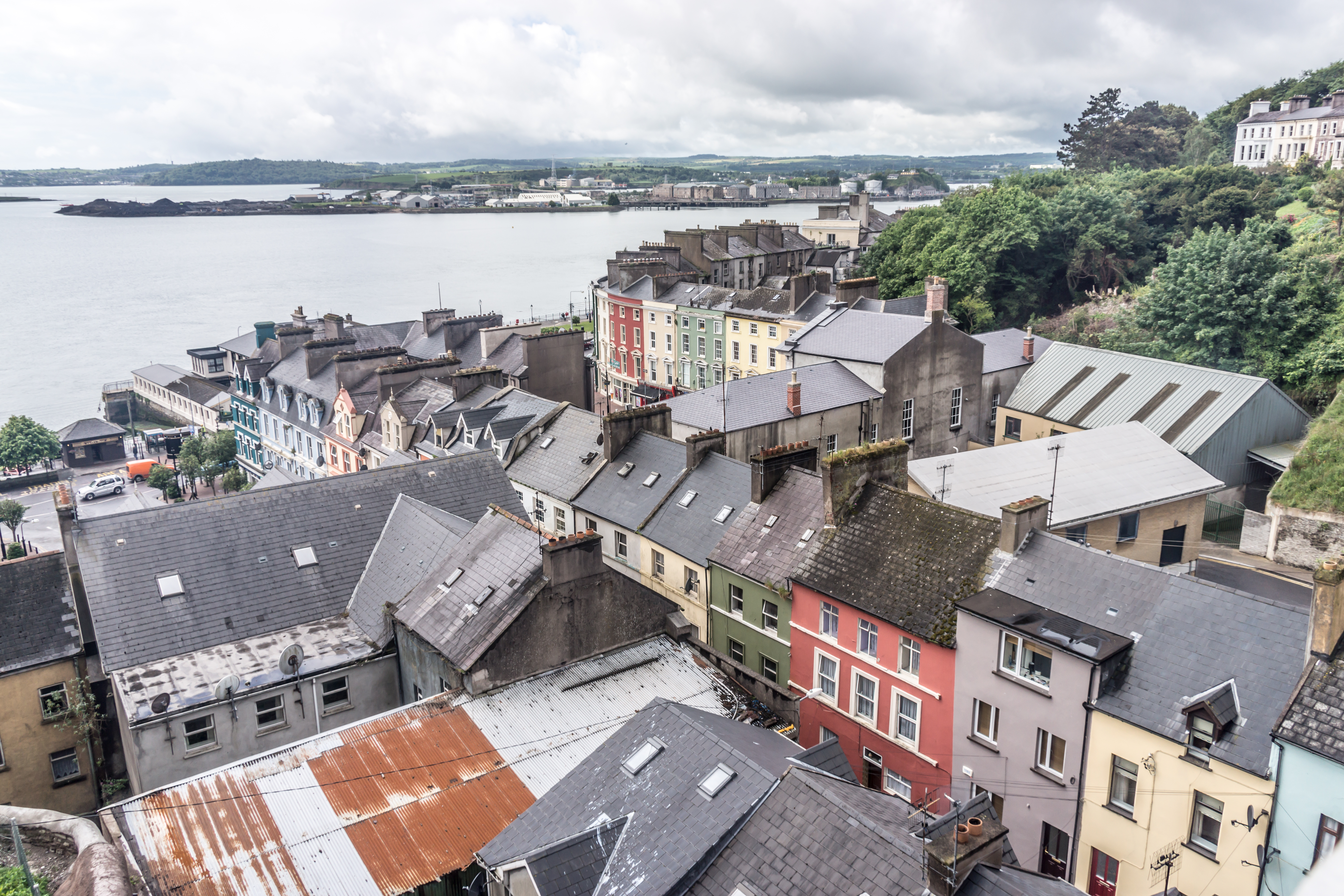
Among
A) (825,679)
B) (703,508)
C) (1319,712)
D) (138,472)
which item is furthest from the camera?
(138,472)

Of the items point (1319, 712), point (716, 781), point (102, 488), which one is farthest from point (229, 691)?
point (102, 488)

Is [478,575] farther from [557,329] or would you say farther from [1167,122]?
[1167,122]

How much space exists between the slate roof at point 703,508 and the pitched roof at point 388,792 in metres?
5.99

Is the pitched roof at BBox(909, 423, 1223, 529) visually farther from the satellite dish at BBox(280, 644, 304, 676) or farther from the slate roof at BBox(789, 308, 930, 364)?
the satellite dish at BBox(280, 644, 304, 676)

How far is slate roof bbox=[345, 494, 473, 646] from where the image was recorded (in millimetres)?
24984

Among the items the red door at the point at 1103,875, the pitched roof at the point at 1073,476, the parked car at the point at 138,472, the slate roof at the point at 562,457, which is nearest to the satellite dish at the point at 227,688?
the slate roof at the point at 562,457

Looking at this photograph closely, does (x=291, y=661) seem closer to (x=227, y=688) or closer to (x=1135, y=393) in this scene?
(x=227, y=688)

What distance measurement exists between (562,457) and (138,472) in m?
50.5

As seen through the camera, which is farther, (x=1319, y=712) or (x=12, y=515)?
(x=12, y=515)

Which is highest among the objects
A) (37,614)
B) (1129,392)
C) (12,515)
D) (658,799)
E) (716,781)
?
(1129,392)

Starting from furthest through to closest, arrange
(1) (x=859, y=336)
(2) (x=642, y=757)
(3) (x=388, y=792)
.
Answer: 1. (1) (x=859, y=336)
2. (3) (x=388, y=792)
3. (2) (x=642, y=757)

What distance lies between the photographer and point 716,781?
1459cm

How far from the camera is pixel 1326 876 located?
166cm

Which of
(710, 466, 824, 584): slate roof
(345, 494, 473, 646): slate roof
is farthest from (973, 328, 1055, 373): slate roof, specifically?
(345, 494, 473, 646): slate roof
